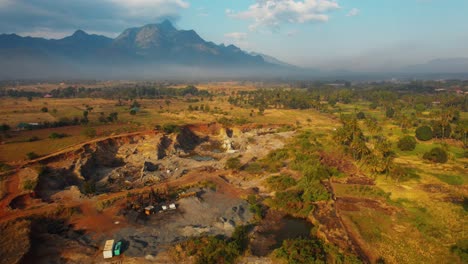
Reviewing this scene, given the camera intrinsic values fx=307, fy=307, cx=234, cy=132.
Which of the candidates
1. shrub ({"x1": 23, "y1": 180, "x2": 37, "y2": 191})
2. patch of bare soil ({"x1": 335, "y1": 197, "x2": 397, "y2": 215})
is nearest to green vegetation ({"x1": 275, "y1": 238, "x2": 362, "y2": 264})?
patch of bare soil ({"x1": 335, "y1": 197, "x2": 397, "y2": 215})

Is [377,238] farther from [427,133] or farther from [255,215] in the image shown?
[427,133]

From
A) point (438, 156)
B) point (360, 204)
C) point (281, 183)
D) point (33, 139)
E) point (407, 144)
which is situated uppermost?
point (33, 139)

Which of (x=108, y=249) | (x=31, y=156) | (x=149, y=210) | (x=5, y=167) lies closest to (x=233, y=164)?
(x=149, y=210)

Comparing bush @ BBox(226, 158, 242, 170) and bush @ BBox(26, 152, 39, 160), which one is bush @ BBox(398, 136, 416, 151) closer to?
bush @ BBox(226, 158, 242, 170)

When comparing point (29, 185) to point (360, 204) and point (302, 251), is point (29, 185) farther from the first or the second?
point (360, 204)

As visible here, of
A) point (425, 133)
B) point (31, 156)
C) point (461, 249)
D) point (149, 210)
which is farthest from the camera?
point (425, 133)

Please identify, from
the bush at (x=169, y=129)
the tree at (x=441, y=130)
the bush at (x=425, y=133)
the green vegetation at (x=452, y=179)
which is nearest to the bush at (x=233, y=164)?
the bush at (x=169, y=129)

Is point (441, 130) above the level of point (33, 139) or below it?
below

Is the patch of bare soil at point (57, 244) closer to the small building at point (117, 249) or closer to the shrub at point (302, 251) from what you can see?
the small building at point (117, 249)
